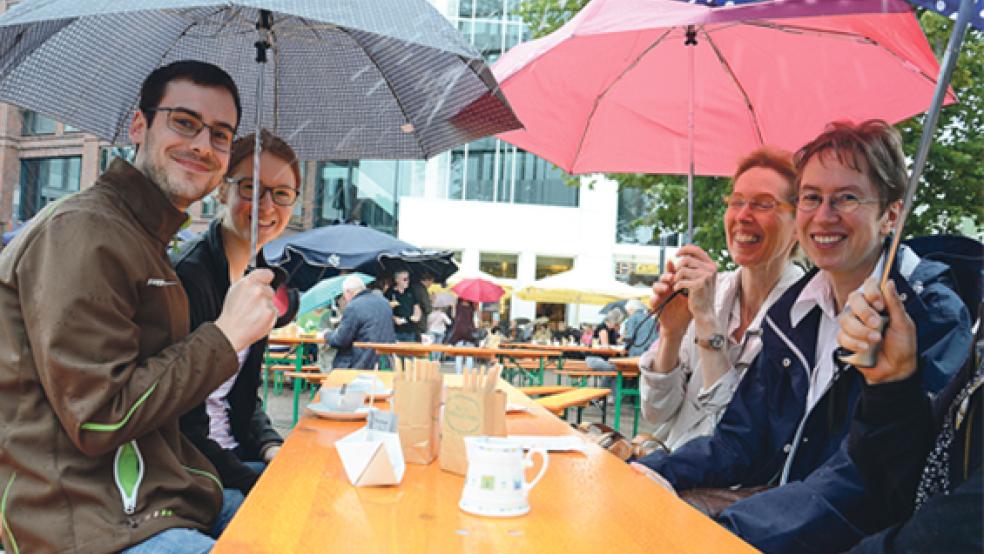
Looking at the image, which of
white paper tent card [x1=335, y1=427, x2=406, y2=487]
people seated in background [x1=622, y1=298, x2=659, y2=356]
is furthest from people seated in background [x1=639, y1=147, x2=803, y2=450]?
people seated in background [x1=622, y1=298, x2=659, y2=356]

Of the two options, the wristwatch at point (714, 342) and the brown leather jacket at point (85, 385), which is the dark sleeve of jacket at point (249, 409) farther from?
the wristwatch at point (714, 342)

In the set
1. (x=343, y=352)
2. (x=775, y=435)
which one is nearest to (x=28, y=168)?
(x=343, y=352)

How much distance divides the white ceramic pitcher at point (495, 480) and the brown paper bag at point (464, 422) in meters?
0.31

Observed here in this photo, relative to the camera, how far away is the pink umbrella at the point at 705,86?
11.4ft

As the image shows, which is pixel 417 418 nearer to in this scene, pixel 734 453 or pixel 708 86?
pixel 734 453

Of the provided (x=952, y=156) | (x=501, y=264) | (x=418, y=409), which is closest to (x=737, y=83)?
(x=418, y=409)

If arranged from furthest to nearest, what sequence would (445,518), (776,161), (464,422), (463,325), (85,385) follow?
(463,325) < (776,161) < (464,422) < (85,385) < (445,518)

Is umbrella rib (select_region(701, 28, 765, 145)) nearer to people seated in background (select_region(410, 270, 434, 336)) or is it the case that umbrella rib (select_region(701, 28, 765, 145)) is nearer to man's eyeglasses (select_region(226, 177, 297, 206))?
man's eyeglasses (select_region(226, 177, 297, 206))

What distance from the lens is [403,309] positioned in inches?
440

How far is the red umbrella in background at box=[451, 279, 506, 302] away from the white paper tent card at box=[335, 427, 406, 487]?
52.8 ft

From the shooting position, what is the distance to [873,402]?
68.2 inches

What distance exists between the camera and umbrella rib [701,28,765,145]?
12.6 feet

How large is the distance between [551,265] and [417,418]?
26.3 meters

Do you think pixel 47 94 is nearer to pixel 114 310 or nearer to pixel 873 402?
pixel 114 310
